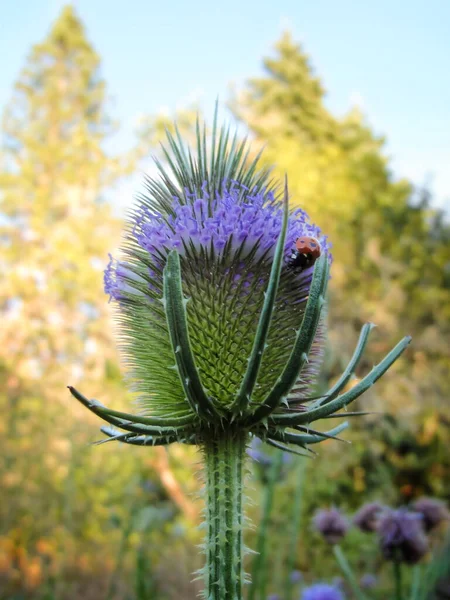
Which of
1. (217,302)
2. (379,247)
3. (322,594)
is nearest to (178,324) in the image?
(217,302)

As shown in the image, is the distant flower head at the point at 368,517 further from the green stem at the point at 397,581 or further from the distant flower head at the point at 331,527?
the green stem at the point at 397,581

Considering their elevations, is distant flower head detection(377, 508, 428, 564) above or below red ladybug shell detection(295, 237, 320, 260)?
below

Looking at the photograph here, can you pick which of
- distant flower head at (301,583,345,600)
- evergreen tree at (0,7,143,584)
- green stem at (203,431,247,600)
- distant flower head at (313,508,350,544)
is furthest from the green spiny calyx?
evergreen tree at (0,7,143,584)

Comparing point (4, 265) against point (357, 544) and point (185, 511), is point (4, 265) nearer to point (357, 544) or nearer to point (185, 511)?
point (185, 511)

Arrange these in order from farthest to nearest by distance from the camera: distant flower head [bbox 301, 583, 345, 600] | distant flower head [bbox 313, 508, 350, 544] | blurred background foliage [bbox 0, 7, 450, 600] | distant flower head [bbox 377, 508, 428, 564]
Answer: blurred background foliage [bbox 0, 7, 450, 600]
distant flower head [bbox 301, 583, 345, 600]
distant flower head [bbox 313, 508, 350, 544]
distant flower head [bbox 377, 508, 428, 564]

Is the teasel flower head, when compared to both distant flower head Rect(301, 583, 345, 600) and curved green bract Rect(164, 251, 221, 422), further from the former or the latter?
distant flower head Rect(301, 583, 345, 600)

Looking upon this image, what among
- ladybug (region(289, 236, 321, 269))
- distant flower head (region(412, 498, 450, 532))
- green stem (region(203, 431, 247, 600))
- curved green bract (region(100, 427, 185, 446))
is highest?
ladybug (region(289, 236, 321, 269))

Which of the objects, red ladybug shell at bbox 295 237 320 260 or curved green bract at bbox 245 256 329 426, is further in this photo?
red ladybug shell at bbox 295 237 320 260

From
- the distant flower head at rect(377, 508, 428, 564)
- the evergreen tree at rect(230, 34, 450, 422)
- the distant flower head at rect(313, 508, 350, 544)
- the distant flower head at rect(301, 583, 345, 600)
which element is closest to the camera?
the distant flower head at rect(377, 508, 428, 564)
